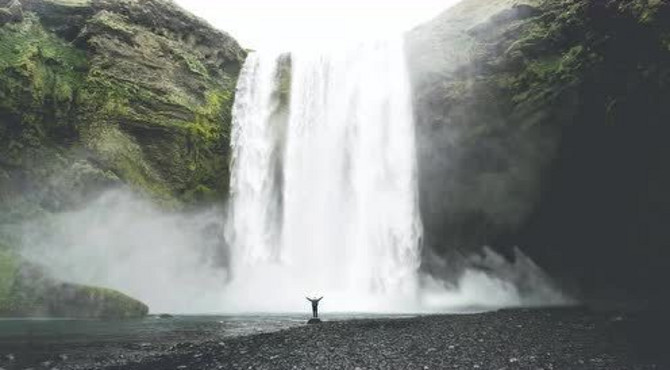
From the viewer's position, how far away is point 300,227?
35375 mm

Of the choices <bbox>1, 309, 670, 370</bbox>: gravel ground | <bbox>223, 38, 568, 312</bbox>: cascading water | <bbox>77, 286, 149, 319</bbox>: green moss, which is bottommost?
<bbox>1, 309, 670, 370</bbox>: gravel ground

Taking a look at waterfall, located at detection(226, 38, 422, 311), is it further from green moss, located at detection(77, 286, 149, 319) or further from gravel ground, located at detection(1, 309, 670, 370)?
gravel ground, located at detection(1, 309, 670, 370)

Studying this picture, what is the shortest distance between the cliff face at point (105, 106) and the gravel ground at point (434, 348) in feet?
64.8

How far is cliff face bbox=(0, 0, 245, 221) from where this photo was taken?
3253 centimetres

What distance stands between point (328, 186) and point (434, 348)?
851 inches

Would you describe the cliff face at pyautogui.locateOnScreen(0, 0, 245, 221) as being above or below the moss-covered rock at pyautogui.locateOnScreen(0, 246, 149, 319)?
above

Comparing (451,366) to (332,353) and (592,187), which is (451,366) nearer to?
(332,353)

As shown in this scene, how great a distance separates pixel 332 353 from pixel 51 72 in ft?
95.1

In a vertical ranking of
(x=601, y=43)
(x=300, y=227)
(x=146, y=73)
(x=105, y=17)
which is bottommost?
(x=300, y=227)

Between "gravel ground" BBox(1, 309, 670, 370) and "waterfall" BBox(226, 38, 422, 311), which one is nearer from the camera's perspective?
"gravel ground" BBox(1, 309, 670, 370)

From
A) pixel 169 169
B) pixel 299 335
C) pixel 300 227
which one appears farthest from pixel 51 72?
pixel 299 335

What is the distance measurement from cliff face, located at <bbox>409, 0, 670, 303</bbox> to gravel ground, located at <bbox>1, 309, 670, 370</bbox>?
10743 millimetres

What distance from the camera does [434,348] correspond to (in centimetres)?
1502

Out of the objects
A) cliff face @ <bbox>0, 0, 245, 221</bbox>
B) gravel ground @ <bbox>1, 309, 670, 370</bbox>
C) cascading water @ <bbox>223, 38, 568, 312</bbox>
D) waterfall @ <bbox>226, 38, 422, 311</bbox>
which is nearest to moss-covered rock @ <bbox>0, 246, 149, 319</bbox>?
cliff face @ <bbox>0, 0, 245, 221</bbox>
